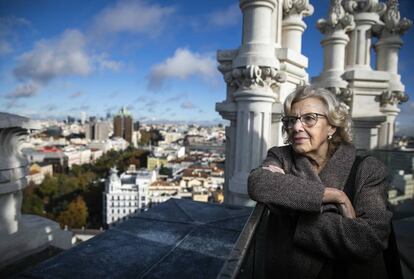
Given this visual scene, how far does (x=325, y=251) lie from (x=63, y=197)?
3890cm

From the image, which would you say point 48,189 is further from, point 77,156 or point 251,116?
point 251,116

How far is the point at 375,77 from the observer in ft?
15.2

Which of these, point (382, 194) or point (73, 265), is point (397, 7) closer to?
point (382, 194)

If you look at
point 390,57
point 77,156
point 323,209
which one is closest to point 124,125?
point 77,156

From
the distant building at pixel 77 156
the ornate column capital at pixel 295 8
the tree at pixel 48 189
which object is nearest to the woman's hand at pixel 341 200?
the ornate column capital at pixel 295 8

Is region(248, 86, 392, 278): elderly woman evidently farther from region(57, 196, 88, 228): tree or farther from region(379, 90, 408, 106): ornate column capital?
region(57, 196, 88, 228): tree

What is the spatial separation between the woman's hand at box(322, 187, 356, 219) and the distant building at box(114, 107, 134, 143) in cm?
A: 8986

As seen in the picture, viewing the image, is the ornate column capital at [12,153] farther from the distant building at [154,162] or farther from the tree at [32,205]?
the distant building at [154,162]

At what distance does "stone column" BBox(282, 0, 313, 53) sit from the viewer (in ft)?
11.9

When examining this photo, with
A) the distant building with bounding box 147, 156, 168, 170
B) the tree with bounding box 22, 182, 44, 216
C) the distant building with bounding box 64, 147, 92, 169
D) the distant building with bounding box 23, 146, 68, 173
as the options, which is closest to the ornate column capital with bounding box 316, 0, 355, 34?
the tree with bounding box 22, 182, 44, 216

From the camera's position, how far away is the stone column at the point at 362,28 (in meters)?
4.69

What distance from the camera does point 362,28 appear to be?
4750mm

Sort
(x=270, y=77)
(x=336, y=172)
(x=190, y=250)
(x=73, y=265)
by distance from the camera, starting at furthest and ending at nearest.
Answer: (x=270, y=77)
(x=190, y=250)
(x=73, y=265)
(x=336, y=172)

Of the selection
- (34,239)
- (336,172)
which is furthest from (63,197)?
(336,172)
